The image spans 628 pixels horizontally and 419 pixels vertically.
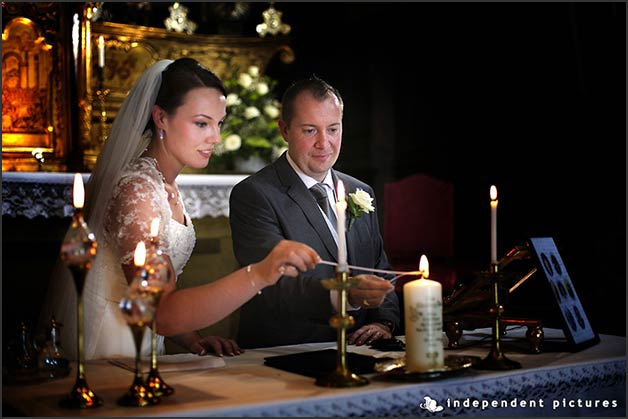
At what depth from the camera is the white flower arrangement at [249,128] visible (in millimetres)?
6840

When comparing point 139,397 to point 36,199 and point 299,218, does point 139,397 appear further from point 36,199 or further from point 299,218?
point 36,199

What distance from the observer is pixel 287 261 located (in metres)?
2.39

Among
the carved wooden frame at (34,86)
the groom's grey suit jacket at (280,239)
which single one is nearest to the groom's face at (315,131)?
the groom's grey suit jacket at (280,239)

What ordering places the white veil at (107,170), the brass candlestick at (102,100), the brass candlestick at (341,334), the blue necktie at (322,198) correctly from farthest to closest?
1. the brass candlestick at (102,100)
2. the blue necktie at (322,198)
3. the white veil at (107,170)
4. the brass candlestick at (341,334)

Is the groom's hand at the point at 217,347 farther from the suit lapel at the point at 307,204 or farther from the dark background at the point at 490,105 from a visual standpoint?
the dark background at the point at 490,105

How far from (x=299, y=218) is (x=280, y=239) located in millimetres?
158

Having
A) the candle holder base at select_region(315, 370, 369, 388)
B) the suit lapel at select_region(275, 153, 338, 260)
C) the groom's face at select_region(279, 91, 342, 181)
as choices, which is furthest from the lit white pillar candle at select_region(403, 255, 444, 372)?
the groom's face at select_region(279, 91, 342, 181)

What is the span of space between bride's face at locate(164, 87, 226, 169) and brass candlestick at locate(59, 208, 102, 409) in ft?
3.98

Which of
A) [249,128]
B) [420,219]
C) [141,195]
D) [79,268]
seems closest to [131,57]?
[249,128]

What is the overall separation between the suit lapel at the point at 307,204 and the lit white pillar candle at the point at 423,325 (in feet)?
4.96

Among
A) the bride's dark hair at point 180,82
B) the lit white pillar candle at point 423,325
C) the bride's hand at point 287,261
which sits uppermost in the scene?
the bride's dark hair at point 180,82

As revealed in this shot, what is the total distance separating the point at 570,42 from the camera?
656cm

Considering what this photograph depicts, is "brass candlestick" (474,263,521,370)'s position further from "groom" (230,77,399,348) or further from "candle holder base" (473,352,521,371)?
"groom" (230,77,399,348)

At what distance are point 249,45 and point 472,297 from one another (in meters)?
5.27
